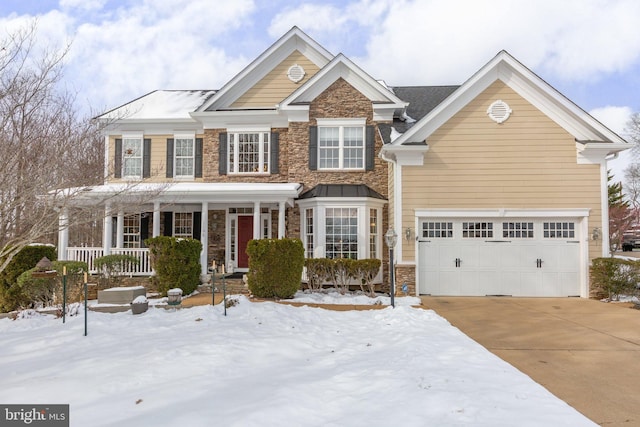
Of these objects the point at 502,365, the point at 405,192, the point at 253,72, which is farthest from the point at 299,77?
the point at 502,365

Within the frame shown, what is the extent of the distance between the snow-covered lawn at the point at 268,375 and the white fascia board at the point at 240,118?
8721 mm

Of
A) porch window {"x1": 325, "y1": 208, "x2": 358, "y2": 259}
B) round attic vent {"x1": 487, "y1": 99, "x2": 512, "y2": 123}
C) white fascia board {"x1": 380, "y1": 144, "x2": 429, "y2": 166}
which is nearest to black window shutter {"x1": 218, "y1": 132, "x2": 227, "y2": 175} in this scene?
porch window {"x1": 325, "y1": 208, "x2": 358, "y2": 259}

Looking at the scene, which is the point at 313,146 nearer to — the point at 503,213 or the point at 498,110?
the point at 498,110

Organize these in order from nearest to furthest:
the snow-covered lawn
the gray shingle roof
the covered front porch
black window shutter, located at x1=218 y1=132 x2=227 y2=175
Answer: the snow-covered lawn, the covered front porch, the gray shingle roof, black window shutter, located at x1=218 y1=132 x2=227 y2=175

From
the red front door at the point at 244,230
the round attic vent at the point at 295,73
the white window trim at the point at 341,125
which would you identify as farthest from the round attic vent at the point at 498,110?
the red front door at the point at 244,230

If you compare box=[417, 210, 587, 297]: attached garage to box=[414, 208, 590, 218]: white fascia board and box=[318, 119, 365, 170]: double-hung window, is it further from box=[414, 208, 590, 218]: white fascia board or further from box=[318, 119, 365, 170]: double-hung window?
box=[318, 119, 365, 170]: double-hung window

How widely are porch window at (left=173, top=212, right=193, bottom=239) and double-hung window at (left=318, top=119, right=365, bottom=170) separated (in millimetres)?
5393

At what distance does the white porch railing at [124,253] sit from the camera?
12716 mm

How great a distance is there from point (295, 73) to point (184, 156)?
533 centimetres


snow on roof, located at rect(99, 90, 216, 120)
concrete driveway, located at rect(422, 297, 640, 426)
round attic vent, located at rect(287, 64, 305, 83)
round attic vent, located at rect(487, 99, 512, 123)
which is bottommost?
concrete driveway, located at rect(422, 297, 640, 426)

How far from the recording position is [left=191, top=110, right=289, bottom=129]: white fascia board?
14.8 metres

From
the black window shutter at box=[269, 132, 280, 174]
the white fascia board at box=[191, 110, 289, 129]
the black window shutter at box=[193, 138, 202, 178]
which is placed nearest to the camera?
the white fascia board at box=[191, 110, 289, 129]

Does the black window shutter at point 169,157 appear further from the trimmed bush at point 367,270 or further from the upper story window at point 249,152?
the trimmed bush at point 367,270

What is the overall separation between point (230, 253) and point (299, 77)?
279 inches
